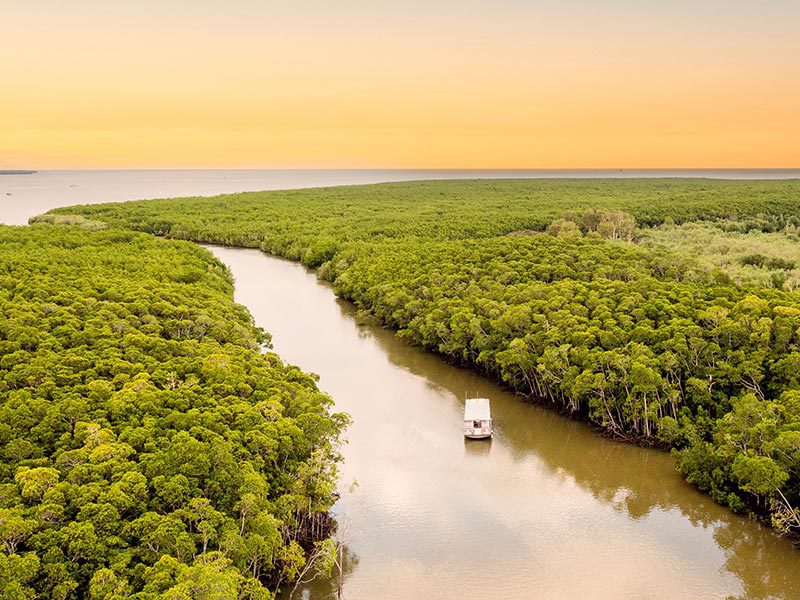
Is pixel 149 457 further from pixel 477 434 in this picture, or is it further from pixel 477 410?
pixel 477 410

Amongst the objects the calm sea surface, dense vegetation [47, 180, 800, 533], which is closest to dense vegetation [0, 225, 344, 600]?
the calm sea surface

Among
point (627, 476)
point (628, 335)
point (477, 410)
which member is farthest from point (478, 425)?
point (628, 335)

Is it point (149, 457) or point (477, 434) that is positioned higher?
point (149, 457)

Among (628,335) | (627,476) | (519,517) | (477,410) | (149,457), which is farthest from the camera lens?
(628,335)

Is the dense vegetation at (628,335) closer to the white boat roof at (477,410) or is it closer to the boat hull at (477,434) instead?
the white boat roof at (477,410)

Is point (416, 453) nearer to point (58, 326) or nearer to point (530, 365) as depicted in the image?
point (530, 365)

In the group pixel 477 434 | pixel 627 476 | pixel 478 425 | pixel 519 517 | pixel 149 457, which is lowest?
pixel 519 517

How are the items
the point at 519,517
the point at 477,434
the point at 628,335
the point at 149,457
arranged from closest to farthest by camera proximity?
the point at 149,457 → the point at 519,517 → the point at 477,434 → the point at 628,335

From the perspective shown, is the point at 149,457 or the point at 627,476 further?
the point at 627,476
